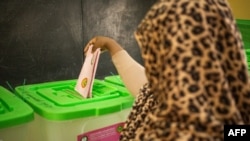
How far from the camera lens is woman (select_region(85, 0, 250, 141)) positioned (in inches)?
22.5

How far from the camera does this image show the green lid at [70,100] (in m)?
1.06

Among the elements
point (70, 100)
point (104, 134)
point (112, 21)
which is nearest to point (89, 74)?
point (70, 100)

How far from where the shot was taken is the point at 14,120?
945 millimetres

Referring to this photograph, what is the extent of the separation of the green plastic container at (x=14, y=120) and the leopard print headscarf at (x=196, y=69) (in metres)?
0.52

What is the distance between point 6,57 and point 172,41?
1340 millimetres

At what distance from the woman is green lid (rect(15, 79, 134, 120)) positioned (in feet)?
1.58

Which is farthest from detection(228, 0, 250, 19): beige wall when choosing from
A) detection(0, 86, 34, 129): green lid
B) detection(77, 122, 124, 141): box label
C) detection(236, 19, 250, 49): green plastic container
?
detection(0, 86, 34, 129): green lid

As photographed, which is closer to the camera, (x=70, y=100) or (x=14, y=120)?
(x=14, y=120)

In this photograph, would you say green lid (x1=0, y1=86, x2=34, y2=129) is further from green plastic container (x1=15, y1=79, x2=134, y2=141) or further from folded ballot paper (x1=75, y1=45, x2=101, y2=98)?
folded ballot paper (x1=75, y1=45, x2=101, y2=98)

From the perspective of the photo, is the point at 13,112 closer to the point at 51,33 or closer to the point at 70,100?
the point at 70,100

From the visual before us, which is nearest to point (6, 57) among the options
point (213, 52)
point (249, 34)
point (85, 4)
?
point (85, 4)

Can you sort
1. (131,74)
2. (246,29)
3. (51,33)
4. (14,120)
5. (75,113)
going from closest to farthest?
(14,120) → (75,113) → (131,74) → (51,33) → (246,29)

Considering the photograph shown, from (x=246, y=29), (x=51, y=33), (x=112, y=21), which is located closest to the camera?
(x=51, y=33)

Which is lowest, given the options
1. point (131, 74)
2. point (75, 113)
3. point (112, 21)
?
point (75, 113)
